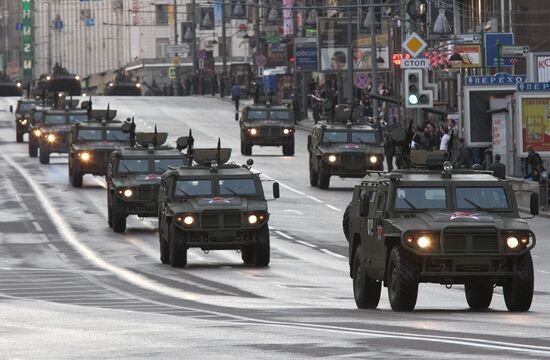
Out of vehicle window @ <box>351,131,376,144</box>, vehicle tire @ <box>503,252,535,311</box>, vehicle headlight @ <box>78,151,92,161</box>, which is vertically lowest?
vehicle tire @ <box>503,252,535,311</box>

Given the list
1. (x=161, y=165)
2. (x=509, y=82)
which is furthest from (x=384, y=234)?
(x=509, y=82)

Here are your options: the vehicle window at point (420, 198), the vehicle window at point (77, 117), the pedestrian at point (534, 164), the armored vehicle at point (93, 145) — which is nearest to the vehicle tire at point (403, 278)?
the vehicle window at point (420, 198)

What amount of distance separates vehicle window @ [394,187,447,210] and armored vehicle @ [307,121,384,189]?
30.0 meters

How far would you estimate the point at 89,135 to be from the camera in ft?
179

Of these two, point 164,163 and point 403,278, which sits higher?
point 164,163

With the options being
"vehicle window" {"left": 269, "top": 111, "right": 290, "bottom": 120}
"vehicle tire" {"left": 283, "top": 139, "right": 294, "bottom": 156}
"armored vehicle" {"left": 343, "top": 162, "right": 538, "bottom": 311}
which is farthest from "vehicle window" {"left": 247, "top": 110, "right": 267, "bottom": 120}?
"armored vehicle" {"left": 343, "top": 162, "right": 538, "bottom": 311}

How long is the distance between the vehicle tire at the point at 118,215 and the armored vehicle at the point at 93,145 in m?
10.9

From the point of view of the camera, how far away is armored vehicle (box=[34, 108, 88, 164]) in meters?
63.2

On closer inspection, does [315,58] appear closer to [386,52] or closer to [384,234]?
[386,52]

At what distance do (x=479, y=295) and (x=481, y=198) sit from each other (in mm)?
1468

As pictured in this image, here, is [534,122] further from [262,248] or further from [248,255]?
[262,248]

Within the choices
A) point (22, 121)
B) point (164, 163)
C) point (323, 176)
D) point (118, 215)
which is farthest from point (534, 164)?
point (22, 121)

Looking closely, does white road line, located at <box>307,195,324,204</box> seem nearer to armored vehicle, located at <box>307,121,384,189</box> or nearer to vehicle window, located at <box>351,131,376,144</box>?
armored vehicle, located at <box>307,121,384,189</box>

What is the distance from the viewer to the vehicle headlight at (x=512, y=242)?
826 inches
